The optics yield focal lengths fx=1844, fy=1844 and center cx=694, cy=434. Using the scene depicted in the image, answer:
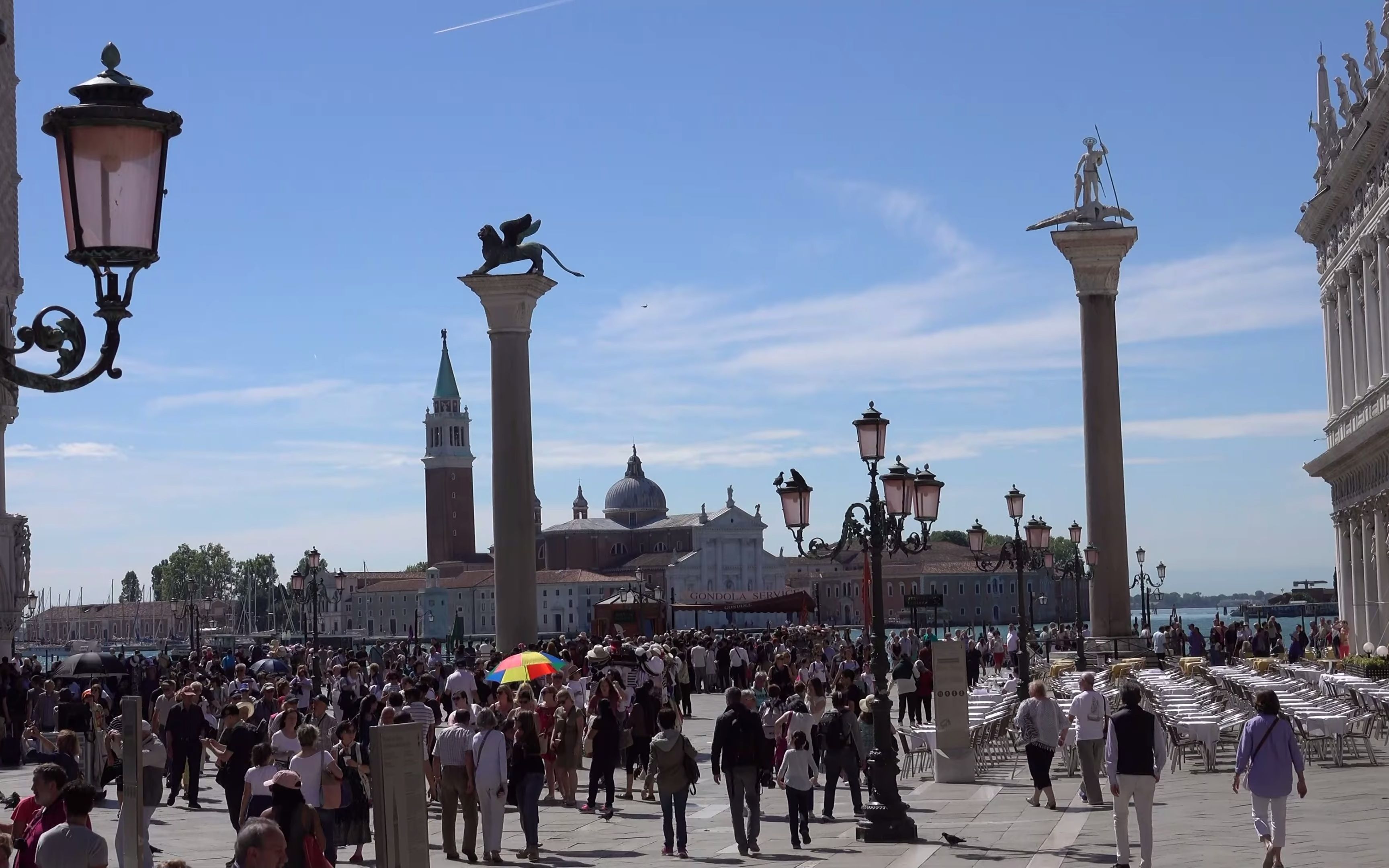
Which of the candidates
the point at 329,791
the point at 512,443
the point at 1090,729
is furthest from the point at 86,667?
the point at 1090,729

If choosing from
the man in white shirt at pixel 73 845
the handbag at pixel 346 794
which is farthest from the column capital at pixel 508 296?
the man in white shirt at pixel 73 845

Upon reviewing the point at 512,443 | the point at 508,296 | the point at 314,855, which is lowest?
the point at 314,855

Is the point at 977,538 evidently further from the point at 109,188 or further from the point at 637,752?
the point at 109,188

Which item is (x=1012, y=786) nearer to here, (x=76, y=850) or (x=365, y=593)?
(x=76, y=850)

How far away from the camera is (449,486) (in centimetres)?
15662

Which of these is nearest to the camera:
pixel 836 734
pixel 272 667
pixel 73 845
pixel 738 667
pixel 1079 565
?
pixel 73 845

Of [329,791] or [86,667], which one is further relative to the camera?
[86,667]

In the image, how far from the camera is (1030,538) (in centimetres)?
3312

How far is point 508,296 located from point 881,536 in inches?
645

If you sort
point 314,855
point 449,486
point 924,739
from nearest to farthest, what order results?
point 314,855, point 924,739, point 449,486

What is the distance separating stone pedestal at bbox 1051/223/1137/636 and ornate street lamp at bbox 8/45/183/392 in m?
33.7

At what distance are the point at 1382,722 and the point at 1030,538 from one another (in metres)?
10.8

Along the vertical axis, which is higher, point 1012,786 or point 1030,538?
point 1030,538

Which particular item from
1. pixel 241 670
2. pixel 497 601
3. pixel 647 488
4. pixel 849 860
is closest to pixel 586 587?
pixel 647 488
